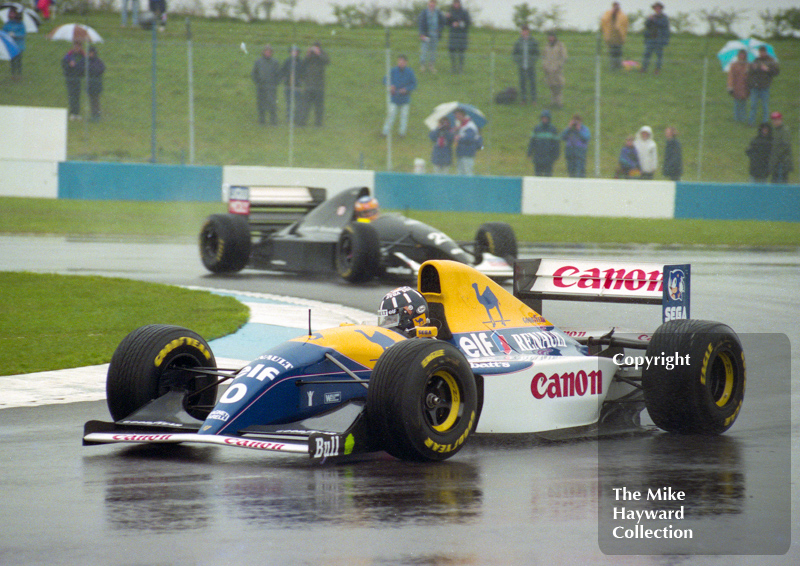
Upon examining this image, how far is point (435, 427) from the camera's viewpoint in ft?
21.4

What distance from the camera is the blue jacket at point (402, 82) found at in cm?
2950

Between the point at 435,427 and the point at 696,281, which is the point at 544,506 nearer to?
the point at 435,427

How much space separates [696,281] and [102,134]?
17198 millimetres

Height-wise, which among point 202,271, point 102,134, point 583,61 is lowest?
point 202,271

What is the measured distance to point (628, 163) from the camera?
1132 inches

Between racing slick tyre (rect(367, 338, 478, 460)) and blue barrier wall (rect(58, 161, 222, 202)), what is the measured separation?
2196 centimetres

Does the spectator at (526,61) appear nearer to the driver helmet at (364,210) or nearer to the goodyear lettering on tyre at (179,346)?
the driver helmet at (364,210)

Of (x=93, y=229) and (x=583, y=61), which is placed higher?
(x=583, y=61)

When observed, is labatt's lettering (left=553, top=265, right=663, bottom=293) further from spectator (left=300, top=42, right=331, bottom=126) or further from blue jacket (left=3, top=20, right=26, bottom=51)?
blue jacket (left=3, top=20, right=26, bottom=51)

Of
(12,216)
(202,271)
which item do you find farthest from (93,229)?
(202,271)

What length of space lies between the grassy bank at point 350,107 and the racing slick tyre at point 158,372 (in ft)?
71.8

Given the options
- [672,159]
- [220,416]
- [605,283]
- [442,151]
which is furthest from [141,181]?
[220,416]

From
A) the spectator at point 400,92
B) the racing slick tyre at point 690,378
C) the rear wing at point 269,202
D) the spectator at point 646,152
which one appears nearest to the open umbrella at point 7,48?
the spectator at point 400,92

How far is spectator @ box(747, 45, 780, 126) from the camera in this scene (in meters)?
30.7
